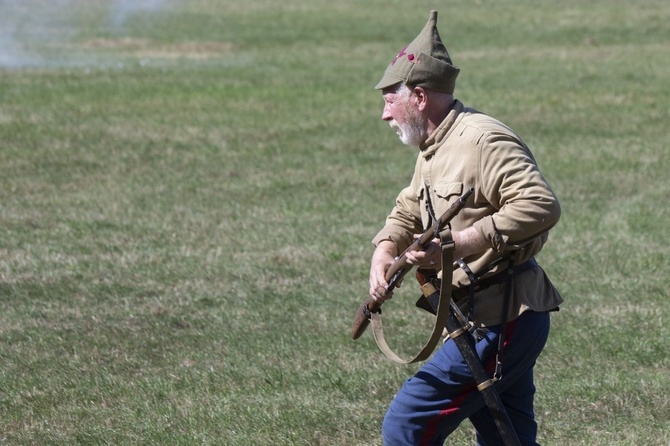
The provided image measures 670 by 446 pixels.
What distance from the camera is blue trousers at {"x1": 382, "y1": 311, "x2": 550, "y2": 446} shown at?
4.32 metres

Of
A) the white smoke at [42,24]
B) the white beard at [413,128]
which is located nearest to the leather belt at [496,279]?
the white beard at [413,128]

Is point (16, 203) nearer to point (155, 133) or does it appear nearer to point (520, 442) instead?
point (155, 133)

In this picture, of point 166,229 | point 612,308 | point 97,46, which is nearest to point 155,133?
point 166,229

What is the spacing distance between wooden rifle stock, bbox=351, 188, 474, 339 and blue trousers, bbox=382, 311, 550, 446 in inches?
12.8

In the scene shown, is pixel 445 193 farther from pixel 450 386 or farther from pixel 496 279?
pixel 450 386

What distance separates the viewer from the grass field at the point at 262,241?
6281mm

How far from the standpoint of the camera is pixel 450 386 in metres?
4.32

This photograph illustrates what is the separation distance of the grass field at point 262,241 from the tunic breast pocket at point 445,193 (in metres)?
1.85

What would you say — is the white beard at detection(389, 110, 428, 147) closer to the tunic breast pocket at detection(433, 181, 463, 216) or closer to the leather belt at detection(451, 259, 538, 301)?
the tunic breast pocket at detection(433, 181, 463, 216)

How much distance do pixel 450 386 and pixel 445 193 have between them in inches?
28.3

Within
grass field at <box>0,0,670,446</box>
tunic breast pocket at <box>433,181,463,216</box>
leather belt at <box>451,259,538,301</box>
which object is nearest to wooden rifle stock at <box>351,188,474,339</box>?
tunic breast pocket at <box>433,181,463,216</box>

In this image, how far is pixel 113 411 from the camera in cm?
623

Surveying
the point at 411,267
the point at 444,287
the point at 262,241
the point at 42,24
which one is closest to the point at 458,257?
the point at 444,287

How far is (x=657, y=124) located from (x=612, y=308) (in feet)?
27.1
